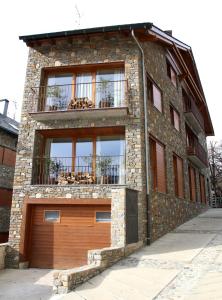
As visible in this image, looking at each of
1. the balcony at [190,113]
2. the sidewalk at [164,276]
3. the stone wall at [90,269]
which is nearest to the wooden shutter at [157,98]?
the balcony at [190,113]

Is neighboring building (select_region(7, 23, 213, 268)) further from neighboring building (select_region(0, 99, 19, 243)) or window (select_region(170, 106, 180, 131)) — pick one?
neighboring building (select_region(0, 99, 19, 243))

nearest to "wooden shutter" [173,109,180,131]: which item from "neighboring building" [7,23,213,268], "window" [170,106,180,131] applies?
"window" [170,106,180,131]

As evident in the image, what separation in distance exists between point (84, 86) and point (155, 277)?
8087mm

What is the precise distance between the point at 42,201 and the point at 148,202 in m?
3.95

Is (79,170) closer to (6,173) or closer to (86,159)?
(86,159)

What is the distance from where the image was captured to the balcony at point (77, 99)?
11688mm

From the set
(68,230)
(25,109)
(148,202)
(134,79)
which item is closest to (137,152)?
(148,202)

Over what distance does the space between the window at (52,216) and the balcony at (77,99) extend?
367 cm

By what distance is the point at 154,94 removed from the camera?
46.1ft

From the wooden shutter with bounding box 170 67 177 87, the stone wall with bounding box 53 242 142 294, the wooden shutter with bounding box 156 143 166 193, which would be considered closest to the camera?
the stone wall with bounding box 53 242 142 294

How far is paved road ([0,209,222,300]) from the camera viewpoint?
6414 mm

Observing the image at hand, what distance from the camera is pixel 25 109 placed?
1248cm

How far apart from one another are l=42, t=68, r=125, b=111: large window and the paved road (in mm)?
5902

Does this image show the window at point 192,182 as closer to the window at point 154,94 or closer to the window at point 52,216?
the window at point 154,94
